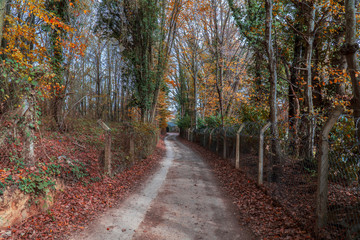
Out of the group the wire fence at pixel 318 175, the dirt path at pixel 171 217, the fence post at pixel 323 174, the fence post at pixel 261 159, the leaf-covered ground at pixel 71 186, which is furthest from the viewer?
the fence post at pixel 261 159

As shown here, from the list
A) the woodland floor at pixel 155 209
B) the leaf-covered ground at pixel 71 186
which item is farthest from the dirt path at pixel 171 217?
the leaf-covered ground at pixel 71 186

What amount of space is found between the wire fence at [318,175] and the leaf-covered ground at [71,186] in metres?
4.51

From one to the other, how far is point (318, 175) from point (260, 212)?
1.95 meters

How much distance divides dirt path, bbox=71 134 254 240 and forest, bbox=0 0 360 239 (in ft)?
4.48

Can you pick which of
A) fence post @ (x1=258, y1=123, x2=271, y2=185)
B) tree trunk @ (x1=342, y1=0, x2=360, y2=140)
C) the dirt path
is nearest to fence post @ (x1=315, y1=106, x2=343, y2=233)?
tree trunk @ (x1=342, y1=0, x2=360, y2=140)

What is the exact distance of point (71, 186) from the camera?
6.00 m

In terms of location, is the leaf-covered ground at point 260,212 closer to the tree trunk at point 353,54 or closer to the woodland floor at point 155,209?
the woodland floor at point 155,209

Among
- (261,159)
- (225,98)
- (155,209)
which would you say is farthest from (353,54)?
(225,98)

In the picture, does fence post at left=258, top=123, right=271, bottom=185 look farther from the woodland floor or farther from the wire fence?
the woodland floor

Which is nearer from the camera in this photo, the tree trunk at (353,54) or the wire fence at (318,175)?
the wire fence at (318,175)

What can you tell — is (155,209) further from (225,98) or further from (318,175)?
(225,98)

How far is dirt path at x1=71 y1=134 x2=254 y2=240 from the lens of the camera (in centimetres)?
427

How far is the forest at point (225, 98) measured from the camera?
432cm

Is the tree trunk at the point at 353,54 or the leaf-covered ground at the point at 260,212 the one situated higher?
the tree trunk at the point at 353,54
